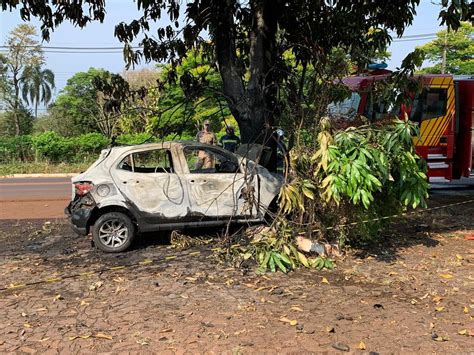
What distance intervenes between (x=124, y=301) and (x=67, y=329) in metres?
0.71

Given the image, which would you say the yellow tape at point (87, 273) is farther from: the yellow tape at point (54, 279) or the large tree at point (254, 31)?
the large tree at point (254, 31)

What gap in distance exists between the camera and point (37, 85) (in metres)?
48.1

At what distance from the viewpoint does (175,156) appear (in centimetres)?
706

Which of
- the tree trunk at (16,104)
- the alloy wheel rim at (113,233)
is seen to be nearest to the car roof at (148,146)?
the alloy wheel rim at (113,233)


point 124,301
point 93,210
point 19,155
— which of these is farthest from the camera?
point 19,155

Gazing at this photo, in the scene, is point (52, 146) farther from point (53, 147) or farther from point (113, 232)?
point (113, 232)

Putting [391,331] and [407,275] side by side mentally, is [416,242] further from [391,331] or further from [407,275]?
[391,331]

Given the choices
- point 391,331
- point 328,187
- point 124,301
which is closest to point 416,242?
point 328,187

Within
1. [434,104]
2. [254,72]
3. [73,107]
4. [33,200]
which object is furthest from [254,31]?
[73,107]

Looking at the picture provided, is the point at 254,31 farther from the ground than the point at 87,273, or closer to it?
farther from the ground

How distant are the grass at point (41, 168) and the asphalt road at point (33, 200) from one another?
537 cm

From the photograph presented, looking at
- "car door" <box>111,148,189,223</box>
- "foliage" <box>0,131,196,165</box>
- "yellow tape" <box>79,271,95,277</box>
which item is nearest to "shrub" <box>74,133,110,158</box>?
"foliage" <box>0,131,196,165</box>

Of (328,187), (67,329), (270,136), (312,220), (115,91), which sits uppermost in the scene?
(115,91)

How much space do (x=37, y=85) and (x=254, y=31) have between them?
150ft
